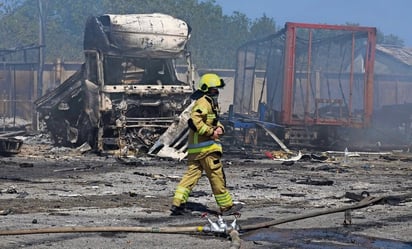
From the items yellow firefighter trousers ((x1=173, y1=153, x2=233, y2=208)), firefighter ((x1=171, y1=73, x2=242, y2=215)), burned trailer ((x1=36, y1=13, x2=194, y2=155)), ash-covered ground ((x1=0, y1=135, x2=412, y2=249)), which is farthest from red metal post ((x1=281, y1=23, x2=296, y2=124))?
yellow firefighter trousers ((x1=173, y1=153, x2=233, y2=208))

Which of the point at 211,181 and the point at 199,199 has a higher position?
the point at 211,181

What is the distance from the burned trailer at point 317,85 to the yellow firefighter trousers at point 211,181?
12.8 meters

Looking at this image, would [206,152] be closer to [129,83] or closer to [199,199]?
[199,199]

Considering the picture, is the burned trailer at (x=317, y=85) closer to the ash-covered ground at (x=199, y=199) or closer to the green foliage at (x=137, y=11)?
the ash-covered ground at (x=199, y=199)

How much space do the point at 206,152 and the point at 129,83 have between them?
36.2 feet

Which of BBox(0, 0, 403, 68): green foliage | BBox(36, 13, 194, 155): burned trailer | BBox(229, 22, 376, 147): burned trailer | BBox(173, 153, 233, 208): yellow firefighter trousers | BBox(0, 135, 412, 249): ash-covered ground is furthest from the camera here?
BBox(0, 0, 403, 68): green foliage

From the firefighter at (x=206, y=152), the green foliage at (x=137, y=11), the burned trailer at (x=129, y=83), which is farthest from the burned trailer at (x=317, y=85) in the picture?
the green foliage at (x=137, y=11)

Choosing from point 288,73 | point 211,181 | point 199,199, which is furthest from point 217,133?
point 288,73

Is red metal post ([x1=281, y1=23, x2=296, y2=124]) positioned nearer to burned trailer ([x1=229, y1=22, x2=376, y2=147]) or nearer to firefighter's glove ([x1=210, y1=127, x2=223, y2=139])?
burned trailer ([x1=229, y1=22, x2=376, y2=147])

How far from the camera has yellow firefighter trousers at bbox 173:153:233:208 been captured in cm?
931

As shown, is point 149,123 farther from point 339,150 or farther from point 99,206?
point 99,206

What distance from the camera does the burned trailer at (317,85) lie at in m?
22.2

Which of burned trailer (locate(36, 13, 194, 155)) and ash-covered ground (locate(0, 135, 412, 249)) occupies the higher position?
burned trailer (locate(36, 13, 194, 155))

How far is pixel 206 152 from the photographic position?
938cm
